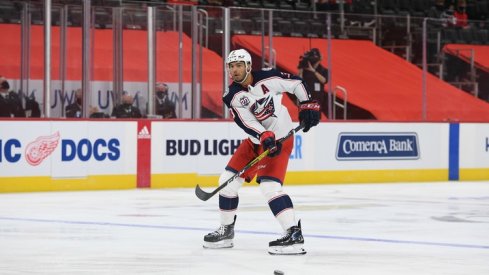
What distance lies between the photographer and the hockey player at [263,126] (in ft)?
23.4

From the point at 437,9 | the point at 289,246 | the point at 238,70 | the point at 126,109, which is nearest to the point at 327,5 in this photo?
the point at 437,9

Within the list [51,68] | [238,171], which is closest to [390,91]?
[51,68]

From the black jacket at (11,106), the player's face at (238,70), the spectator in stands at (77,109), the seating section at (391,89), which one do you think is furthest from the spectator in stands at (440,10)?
the player's face at (238,70)

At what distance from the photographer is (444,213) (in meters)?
10.4

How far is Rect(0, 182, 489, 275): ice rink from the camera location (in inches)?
A: 247

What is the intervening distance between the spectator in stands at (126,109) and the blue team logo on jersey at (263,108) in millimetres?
6834

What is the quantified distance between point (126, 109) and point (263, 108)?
6.97 metres

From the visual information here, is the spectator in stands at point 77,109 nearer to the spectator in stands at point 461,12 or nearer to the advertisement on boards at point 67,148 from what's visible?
the advertisement on boards at point 67,148

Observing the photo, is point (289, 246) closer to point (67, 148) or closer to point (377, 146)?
point (67, 148)

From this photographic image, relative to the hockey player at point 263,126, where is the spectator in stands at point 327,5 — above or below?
above

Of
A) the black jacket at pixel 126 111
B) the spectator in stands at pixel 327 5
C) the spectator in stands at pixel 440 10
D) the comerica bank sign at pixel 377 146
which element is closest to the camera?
the black jacket at pixel 126 111

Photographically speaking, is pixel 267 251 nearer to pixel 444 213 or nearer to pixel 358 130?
pixel 444 213

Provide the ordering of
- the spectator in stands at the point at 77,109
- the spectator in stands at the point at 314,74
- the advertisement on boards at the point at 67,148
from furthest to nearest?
the spectator in stands at the point at 314,74
the spectator in stands at the point at 77,109
the advertisement on boards at the point at 67,148

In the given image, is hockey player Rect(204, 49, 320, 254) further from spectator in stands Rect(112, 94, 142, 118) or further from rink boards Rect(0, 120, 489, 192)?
spectator in stands Rect(112, 94, 142, 118)
